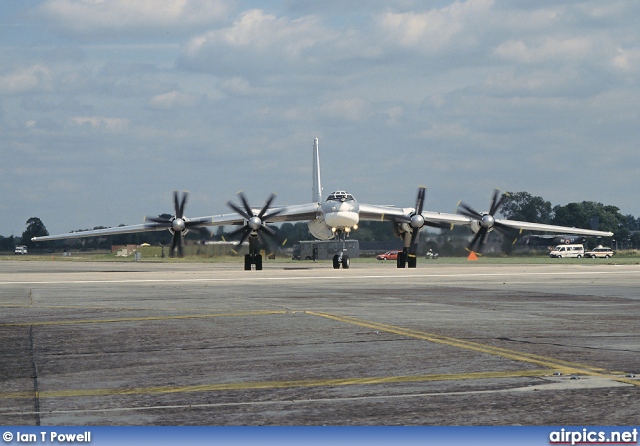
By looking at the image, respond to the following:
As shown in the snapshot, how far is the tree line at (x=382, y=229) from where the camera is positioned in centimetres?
5266

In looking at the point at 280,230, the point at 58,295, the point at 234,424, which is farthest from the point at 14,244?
the point at 234,424

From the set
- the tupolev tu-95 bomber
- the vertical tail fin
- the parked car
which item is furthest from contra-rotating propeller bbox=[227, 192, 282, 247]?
the parked car

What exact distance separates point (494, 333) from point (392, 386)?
15.9 feet

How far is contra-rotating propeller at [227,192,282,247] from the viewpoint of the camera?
47.7m

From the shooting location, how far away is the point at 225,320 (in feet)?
47.9

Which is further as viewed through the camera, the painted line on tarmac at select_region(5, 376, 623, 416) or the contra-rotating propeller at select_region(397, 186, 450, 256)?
the contra-rotating propeller at select_region(397, 186, 450, 256)

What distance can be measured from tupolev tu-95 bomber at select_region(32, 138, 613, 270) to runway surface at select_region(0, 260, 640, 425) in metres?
29.4

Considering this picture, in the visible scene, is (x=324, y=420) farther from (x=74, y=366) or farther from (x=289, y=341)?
(x=289, y=341)

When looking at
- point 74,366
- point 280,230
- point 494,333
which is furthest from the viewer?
point 280,230

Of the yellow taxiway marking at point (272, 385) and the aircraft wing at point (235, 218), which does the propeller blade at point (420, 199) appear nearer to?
the aircraft wing at point (235, 218)

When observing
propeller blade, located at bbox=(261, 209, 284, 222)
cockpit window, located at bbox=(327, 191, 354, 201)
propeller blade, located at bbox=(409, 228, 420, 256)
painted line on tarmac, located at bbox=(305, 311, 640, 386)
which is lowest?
painted line on tarmac, located at bbox=(305, 311, 640, 386)

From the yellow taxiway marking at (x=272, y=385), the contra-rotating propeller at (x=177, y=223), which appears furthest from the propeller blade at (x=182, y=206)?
the yellow taxiway marking at (x=272, y=385)

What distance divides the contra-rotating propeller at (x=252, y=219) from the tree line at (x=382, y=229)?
2.42 ft

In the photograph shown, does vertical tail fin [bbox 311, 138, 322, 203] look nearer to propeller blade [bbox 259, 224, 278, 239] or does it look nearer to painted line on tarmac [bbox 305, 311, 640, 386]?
propeller blade [bbox 259, 224, 278, 239]
